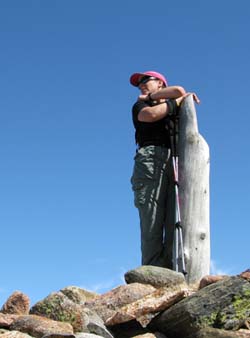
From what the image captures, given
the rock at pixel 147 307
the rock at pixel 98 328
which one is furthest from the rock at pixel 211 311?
the rock at pixel 98 328

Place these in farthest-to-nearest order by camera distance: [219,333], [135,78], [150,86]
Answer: [135,78] → [150,86] → [219,333]

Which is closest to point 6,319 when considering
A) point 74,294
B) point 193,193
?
point 74,294

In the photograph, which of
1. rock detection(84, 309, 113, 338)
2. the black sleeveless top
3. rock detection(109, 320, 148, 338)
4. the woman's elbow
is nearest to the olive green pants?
the black sleeveless top

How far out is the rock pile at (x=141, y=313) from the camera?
26.6ft

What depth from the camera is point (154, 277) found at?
31.9 feet

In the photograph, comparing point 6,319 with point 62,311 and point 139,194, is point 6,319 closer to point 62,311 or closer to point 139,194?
point 62,311

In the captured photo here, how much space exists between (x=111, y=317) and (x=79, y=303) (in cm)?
85

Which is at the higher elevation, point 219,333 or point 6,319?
point 6,319

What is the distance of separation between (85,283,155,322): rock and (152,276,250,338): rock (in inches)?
24.6

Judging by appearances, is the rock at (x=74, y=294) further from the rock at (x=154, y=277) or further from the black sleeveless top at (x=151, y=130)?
the black sleeveless top at (x=151, y=130)

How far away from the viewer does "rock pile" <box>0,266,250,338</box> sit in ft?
26.6

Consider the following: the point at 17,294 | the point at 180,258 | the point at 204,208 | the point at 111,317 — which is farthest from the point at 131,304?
the point at 204,208

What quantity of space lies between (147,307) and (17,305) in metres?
1.73

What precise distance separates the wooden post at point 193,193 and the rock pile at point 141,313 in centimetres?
207
